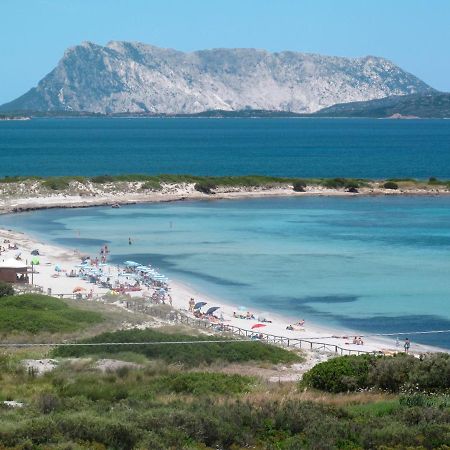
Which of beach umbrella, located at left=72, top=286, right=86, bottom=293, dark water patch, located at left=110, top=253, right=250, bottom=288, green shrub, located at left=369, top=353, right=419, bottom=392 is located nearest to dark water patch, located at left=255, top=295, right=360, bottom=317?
dark water patch, located at left=110, top=253, right=250, bottom=288

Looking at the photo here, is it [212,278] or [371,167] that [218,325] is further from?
[371,167]

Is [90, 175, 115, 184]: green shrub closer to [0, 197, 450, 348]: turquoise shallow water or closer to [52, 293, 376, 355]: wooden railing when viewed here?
[0, 197, 450, 348]: turquoise shallow water

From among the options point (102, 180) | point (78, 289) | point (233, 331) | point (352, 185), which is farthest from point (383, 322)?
point (352, 185)

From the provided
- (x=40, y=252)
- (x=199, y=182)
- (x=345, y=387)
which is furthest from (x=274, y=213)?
(x=345, y=387)

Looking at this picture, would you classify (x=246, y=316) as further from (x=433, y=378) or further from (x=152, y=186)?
(x=152, y=186)

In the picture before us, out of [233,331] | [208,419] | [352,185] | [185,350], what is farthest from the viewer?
[352,185]

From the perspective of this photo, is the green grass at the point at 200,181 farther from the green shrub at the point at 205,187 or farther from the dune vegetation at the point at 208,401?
the dune vegetation at the point at 208,401
